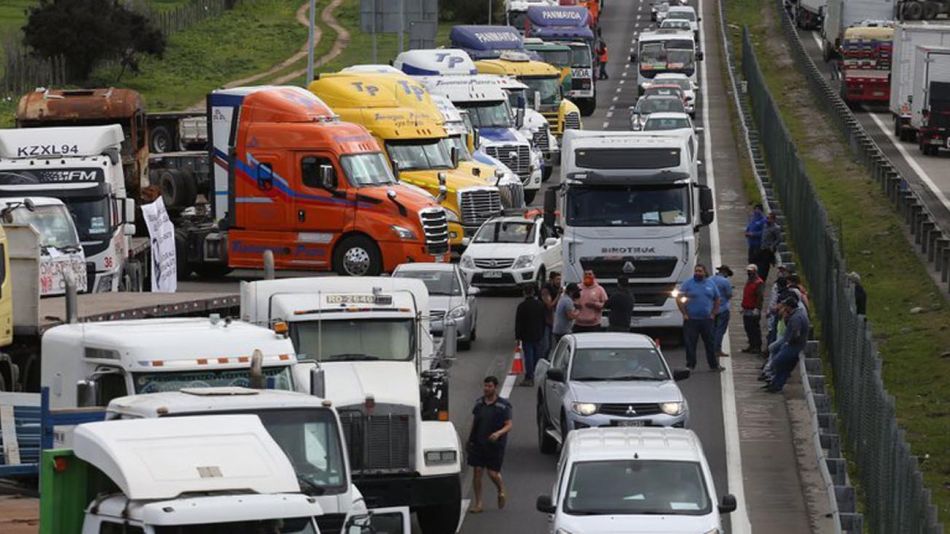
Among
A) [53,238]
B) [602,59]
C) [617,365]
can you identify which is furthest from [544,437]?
[602,59]

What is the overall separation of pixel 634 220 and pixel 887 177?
21563 millimetres

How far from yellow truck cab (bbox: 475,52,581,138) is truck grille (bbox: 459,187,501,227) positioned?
19541 millimetres

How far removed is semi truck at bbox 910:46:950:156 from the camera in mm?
60906

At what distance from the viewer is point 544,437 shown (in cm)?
2680

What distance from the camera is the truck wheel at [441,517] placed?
70.8 ft

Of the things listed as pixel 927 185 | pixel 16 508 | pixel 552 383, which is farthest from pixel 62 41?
pixel 16 508

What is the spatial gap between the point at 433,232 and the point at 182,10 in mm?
67155

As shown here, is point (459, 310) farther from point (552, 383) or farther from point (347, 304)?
point (347, 304)

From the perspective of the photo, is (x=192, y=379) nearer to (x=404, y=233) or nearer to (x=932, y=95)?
(x=404, y=233)

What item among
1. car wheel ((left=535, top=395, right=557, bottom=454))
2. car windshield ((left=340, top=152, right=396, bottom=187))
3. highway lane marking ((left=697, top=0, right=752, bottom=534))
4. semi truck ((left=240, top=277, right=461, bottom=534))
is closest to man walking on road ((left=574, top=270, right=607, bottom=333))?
highway lane marking ((left=697, top=0, right=752, bottom=534))

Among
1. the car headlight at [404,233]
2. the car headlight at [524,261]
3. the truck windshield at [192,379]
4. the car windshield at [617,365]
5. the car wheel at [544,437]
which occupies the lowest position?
the car headlight at [524,261]

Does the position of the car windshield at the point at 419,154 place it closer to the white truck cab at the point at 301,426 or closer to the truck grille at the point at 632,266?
the truck grille at the point at 632,266

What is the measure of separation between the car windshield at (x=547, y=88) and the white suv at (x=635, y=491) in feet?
152

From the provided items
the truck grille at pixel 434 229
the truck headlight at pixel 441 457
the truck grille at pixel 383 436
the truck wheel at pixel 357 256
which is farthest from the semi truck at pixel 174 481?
the truck grille at pixel 434 229
